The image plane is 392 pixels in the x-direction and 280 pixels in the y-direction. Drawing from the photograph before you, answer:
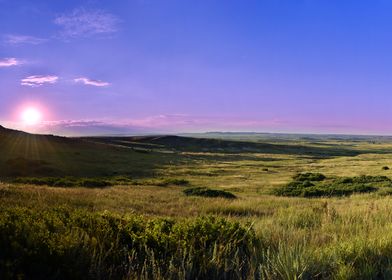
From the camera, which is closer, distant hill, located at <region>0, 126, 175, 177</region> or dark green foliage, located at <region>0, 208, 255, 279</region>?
dark green foliage, located at <region>0, 208, 255, 279</region>

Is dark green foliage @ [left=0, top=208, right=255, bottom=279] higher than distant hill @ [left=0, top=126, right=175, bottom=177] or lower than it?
higher

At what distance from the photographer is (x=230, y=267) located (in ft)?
16.4

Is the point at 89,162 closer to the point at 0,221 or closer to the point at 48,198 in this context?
the point at 48,198

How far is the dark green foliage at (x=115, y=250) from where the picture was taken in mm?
4223

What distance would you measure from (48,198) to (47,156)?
4704cm

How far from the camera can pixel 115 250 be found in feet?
17.3

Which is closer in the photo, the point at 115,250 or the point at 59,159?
the point at 115,250

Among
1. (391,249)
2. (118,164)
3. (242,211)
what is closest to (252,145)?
(118,164)

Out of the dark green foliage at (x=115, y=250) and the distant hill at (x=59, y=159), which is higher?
the dark green foliage at (x=115, y=250)

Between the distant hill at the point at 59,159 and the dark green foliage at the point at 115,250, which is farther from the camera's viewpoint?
the distant hill at the point at 59,159

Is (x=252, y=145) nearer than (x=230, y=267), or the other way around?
(x=230, y=267)

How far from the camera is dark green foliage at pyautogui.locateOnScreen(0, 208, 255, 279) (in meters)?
4.22

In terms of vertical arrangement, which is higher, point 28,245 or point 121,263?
point 28,245

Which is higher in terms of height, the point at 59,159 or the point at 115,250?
the point at 115,250
